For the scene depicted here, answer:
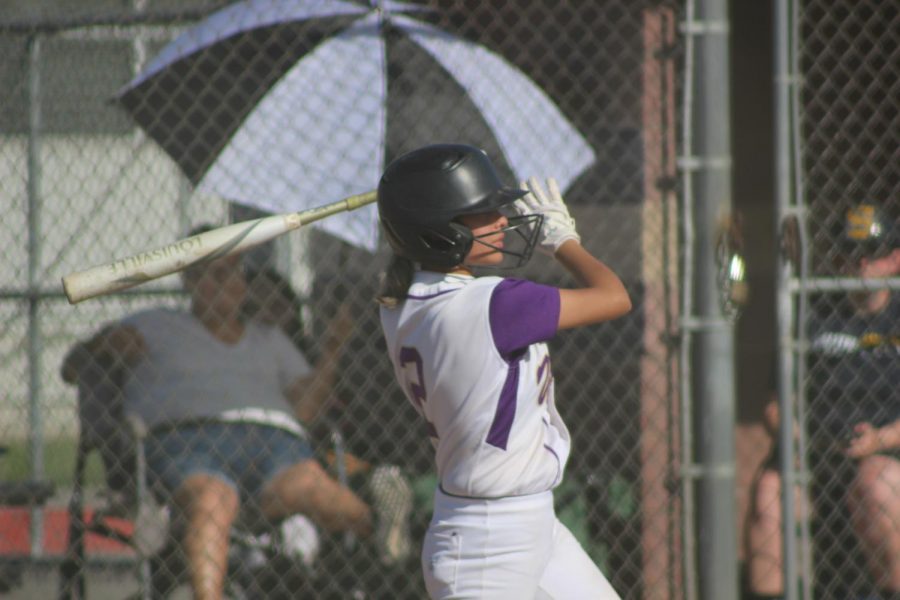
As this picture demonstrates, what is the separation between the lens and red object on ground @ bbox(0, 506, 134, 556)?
4441 millimetres

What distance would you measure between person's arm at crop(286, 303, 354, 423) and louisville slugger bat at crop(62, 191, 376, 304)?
1220 mm

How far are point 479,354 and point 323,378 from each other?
1745 mm

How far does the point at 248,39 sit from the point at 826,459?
100 inches

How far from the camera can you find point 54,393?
5359mm

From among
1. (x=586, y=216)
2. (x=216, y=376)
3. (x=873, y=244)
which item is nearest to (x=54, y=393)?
(x=216, y=376)

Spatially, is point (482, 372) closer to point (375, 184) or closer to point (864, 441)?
point (375, 184)

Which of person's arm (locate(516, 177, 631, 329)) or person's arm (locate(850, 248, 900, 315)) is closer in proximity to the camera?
person's arm (locate(516, 177, 631, 329))

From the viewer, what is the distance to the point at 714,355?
346 cm

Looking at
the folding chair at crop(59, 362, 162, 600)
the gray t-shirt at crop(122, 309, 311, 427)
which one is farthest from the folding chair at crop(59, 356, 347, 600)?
the gray t-shirt at crop(122, 309, 311, 427)

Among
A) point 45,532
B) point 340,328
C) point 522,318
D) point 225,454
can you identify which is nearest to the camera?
point 522,318

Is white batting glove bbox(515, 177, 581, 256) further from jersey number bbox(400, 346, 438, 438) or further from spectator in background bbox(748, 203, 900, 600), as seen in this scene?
spectator in background bbox(748, 203, 900, 600)

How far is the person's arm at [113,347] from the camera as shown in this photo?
160 inches

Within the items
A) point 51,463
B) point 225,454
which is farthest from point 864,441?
point 51,463

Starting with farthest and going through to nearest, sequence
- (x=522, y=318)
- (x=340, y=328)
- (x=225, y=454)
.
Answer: (x=340, y=328), (x=225, y=454), (x=522, y=318)
